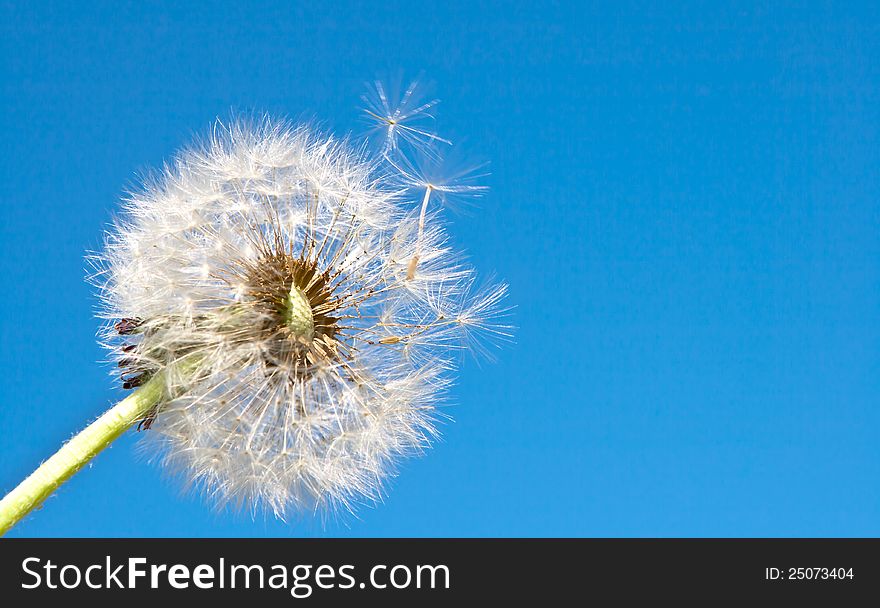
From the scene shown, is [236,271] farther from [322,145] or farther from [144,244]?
[322,145]

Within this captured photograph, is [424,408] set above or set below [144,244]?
below

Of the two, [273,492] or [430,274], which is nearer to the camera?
[273,492]

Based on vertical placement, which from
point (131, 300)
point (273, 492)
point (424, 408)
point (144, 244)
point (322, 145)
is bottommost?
point (273, 492)

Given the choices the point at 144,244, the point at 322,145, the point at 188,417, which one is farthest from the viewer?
the point at 322,145

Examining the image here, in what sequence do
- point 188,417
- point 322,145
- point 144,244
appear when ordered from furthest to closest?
1. point 322,145
2. point 144,244
3. point 188,417

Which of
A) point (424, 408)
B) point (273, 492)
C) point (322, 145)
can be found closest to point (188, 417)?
point (273, 492)

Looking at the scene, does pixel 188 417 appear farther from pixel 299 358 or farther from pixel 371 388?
pixel 371 388

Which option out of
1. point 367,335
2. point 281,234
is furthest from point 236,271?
point 367,335
